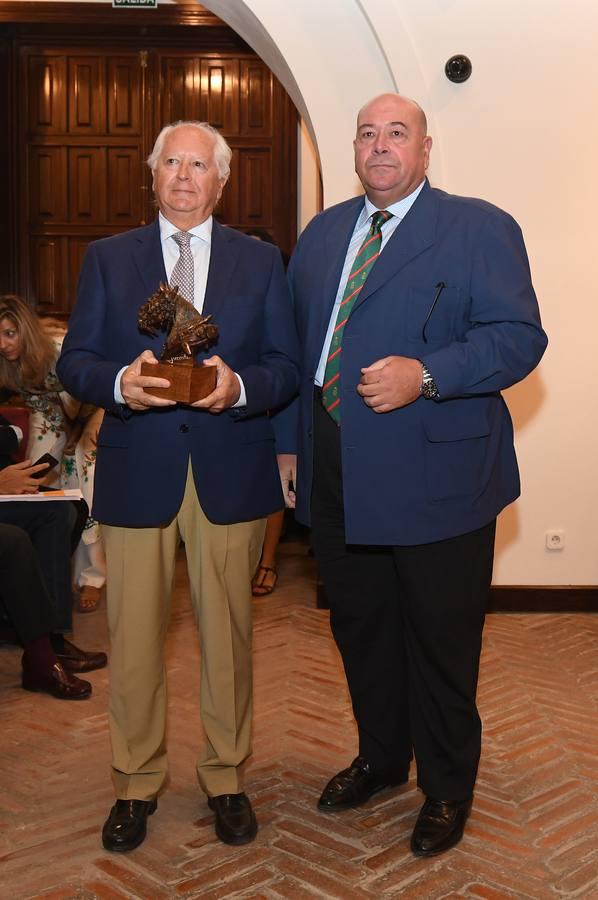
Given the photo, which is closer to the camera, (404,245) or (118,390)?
(118,390)

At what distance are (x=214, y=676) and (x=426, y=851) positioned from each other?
84cm

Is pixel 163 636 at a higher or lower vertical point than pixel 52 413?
lower

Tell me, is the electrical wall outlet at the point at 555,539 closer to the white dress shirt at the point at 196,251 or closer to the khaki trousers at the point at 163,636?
the khaki trousers at the point at 163,636

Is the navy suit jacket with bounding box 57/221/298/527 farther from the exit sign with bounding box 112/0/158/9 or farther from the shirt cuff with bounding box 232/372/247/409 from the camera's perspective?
the exit sign with bounding box 112/0/158/9

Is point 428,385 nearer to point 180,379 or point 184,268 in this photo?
point 180,379

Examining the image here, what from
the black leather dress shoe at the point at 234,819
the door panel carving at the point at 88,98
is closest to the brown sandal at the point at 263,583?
the black leather dress shoe at the point at 234,819

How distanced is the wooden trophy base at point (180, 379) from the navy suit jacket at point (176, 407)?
0.70 ft

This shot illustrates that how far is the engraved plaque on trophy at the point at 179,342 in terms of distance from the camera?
2.76m

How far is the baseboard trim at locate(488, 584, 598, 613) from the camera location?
6.07 m

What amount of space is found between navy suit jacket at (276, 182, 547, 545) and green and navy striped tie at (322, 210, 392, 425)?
66 millimetres

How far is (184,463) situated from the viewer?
3.04 meters

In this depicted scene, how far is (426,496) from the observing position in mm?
2990

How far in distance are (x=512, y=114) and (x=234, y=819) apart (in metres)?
4.20

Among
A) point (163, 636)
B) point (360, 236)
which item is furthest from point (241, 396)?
point (163, 636)
